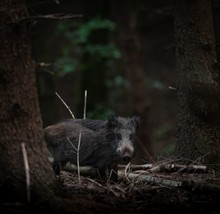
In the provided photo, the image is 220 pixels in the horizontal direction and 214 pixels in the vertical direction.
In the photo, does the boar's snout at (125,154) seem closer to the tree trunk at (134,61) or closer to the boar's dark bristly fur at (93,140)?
the boar's dark bristly fur at (93,140)

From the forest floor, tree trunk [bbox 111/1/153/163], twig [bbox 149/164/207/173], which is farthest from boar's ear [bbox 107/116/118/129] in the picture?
tree trunk [bbox 111/1/153/163]

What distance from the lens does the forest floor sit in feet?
20.5

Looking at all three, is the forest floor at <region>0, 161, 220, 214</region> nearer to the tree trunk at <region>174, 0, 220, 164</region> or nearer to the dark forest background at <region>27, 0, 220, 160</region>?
the tree trunk at <region>174, 0, 220, 164</region>

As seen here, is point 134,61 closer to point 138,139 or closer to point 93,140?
point 138,139

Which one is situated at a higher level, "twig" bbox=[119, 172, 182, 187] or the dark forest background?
the dark forest background

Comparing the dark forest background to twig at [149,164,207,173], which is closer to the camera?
twig at [149,164,207,173]

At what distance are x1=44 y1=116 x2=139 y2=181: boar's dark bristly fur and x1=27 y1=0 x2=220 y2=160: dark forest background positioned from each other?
0.84 metres

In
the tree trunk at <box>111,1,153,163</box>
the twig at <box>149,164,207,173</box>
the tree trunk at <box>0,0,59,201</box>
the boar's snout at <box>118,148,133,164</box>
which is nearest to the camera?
the tree trunk at <box>0,0,59,201</box>

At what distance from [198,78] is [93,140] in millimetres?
1641

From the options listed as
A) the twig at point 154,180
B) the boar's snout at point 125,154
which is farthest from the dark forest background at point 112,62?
the twig at point 154,180

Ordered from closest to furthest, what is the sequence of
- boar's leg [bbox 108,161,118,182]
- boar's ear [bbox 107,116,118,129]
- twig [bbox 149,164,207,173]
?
boar's leg [bbox 108,161,118,182]
twig [bbox 149,164,207,173]
boar's ear [bbox 107,116,118,129]

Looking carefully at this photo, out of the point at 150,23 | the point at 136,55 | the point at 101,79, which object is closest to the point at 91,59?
the point at 101,79

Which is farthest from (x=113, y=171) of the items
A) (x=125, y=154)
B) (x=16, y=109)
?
(x=16, y=109)

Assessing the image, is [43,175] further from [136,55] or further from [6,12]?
[136,55]
